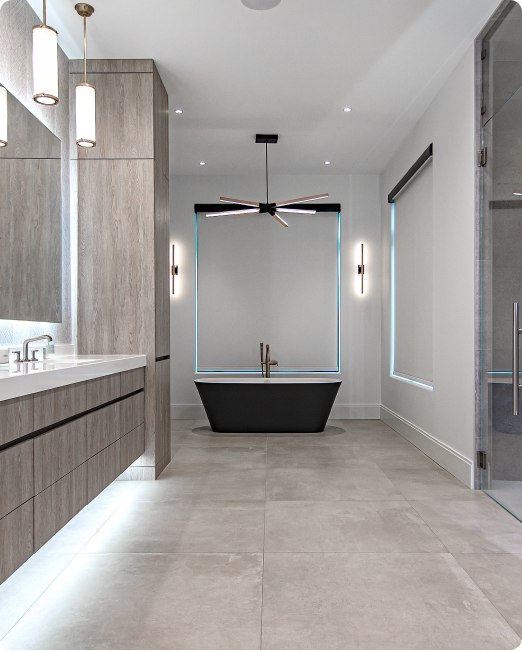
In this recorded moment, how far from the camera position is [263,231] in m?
6.30

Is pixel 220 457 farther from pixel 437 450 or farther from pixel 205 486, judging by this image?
→ pixel 437 450

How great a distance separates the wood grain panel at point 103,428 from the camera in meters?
2.34

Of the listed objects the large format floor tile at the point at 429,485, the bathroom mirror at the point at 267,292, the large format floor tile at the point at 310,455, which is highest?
the bathroom mirror at the point at 267,292

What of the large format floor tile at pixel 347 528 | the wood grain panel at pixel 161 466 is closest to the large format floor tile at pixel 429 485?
the large format floor tile at pixel 347 528

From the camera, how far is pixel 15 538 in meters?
1.62

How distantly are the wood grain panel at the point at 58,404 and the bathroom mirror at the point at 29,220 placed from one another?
0.72m

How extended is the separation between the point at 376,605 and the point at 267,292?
467 cm

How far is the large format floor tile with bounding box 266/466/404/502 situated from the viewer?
314cm

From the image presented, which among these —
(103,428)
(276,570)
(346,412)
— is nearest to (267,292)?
(346,412)

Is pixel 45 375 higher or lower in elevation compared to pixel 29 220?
lower

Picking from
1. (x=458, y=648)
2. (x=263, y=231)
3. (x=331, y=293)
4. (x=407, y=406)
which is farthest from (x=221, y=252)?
(x=458, y=648)

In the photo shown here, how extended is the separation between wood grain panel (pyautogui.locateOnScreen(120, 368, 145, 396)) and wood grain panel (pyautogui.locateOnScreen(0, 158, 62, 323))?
1.99 feet

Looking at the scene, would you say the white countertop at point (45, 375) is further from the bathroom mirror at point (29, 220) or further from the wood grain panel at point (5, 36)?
the wood grain panel at point (5, 36)

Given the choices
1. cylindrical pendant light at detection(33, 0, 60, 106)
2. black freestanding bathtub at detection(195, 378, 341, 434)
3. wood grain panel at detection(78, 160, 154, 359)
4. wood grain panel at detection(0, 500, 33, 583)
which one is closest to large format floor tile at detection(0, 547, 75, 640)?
wood grain panel at detection(0, 500, 33, 583)
